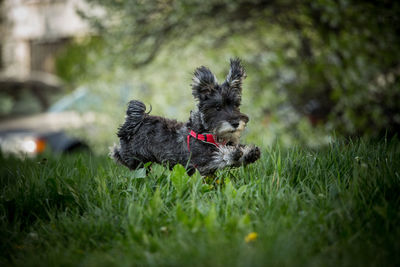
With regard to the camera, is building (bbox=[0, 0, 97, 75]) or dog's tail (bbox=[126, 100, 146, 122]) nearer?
dog's tail (bbox=[126, 100, 146, 122])

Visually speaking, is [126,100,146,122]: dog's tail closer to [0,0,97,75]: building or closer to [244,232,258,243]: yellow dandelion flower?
[244,232,258,243]: yellow dandelion flower

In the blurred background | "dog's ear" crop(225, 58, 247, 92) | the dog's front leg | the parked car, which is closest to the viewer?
the dog's front leg

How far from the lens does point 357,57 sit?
21.7ft

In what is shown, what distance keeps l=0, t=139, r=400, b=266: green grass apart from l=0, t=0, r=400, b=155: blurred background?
3.16m

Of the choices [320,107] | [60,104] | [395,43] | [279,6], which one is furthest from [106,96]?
[395,43]

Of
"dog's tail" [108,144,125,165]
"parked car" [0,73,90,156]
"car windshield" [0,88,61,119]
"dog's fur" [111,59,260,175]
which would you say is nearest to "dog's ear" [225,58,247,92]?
"dog's fur" [111,59,260,175]

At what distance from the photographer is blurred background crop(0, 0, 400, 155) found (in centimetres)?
666

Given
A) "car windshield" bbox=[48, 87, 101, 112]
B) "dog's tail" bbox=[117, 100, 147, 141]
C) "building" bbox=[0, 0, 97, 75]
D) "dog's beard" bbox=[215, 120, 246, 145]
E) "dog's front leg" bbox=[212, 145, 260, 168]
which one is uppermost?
"building" bbox=[0, 0, 97, 75]

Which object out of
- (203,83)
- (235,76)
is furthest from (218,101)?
(235,76)

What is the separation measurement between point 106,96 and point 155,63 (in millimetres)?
1439

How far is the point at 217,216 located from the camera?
2.62 m

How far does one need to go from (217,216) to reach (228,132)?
30.8 inches

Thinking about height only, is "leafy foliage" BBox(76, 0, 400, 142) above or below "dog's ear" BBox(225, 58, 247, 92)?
above

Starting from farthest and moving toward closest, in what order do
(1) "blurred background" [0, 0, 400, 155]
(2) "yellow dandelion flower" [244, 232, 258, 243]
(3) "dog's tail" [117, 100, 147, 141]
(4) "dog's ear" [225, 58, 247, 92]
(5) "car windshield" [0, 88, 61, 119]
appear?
(5) "car windshield" [0, 88, 61, 119] < (1) "blurred background" [0, 0, 400, 155] < (3) "dog's tail" [117, 100, 147, 141] < (4) "dog's ear" [225, 58, 247, 92] < (2) "yellow dandelion flower" [244, 232, 258, 243]
